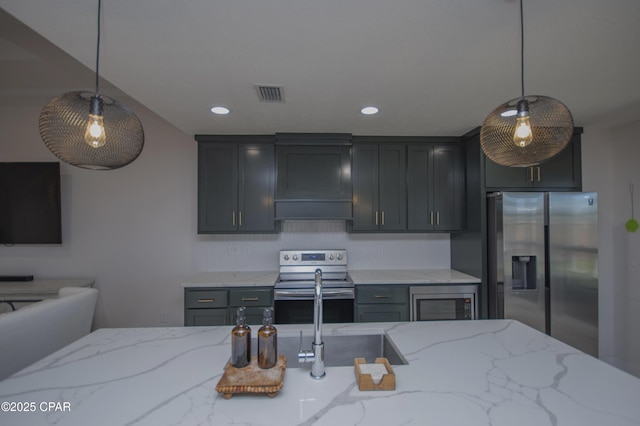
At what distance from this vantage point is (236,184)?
3064 millimetres

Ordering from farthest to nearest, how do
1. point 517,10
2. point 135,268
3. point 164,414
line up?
point 135,268, point 517,10, point 164,414

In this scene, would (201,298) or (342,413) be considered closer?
(342,413)

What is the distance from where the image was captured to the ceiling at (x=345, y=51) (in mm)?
1231

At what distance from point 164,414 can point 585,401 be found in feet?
4.38

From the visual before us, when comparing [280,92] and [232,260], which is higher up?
[280,92]

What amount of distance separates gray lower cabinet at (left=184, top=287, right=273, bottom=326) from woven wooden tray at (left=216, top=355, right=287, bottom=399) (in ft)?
5.61

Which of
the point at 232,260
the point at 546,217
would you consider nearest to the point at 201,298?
the point at 232,260

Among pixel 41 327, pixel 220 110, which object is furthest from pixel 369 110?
pixel 41 327

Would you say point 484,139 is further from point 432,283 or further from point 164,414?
point 432,283

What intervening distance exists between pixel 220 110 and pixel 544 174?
3.05 meters

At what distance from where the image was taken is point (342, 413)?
89 cm

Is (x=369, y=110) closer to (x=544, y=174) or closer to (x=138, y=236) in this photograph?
(x=544, y=174)

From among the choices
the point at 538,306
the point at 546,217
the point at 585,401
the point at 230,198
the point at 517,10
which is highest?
the point at 517,10

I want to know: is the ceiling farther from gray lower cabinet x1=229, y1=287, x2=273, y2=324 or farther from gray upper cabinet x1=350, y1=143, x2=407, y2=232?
gray lower cabinet x1=229, y1=287, x2=273, y2=324
